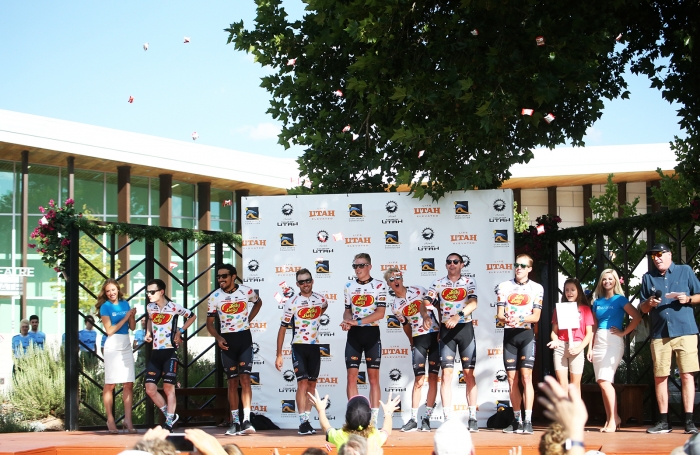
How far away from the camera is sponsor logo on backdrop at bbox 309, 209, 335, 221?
32.7ft

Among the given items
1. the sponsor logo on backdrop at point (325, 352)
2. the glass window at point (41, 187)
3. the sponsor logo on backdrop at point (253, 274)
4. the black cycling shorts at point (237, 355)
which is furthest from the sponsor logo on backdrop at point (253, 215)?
the glass window at point (41, 187)

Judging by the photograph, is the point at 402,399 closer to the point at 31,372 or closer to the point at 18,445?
the point at 18,445

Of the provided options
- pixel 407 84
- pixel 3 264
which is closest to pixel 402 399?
pixel 407 84

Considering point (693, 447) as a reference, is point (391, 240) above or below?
above

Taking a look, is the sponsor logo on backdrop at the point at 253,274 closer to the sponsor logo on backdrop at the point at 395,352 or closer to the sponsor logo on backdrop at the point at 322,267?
the sponsor logo on backdrop at the point at 322,267

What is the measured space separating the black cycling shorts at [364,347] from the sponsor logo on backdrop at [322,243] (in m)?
1.26

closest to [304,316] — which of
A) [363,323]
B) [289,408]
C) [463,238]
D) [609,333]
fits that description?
[363,323]

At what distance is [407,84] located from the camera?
9336 millimetres

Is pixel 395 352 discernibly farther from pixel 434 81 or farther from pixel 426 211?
pixel 434 81

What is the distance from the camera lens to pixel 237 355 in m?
9.42

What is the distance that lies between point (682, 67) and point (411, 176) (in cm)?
405

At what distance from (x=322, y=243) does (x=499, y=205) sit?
7.09 ft

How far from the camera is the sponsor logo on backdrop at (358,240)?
9867 millimetres

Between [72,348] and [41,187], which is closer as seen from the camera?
[72,348]
